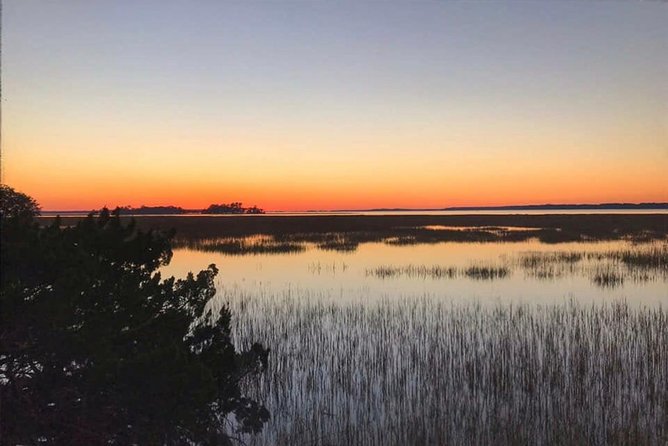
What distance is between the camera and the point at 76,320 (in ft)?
12.7

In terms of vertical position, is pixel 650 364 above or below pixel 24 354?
below

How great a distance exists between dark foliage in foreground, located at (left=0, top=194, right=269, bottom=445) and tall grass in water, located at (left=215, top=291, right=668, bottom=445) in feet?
9.48

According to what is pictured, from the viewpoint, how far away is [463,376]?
8891 millimetres

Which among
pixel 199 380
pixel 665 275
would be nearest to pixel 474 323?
pixel 199 380

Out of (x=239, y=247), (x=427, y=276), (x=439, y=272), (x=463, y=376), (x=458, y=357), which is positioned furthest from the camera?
(x=239, y=247)

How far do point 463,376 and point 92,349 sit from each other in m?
6.82

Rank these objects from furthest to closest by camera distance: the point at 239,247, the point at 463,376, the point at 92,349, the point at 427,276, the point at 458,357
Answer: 1. the point at 239,247
2. the point at 427,276
3. the point at 458,357
4. the point at 463,376
5. the point at 92,349

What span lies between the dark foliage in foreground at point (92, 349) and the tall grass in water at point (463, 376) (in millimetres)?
2889

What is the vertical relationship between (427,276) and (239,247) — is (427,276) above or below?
below

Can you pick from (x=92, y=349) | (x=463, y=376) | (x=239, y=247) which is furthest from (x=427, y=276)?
(x=92, y=349)

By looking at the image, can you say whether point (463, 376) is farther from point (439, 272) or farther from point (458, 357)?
point (439, 272)

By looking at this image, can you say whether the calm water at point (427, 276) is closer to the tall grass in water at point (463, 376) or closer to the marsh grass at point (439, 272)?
the marsh grass at point (439, 272)

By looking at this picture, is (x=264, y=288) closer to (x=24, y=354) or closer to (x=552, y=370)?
(x=552, y=370)

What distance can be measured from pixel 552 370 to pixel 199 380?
7.11 m
